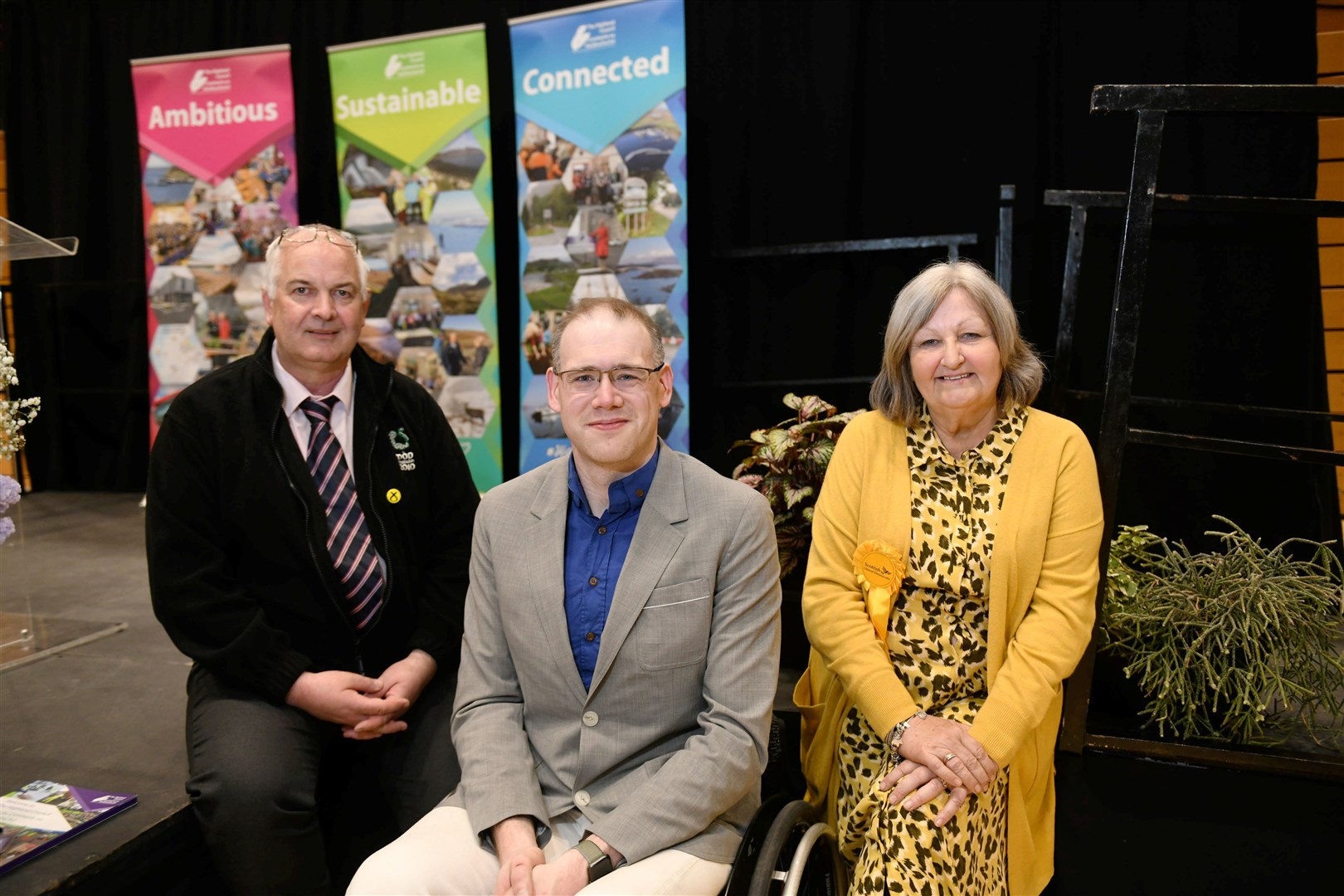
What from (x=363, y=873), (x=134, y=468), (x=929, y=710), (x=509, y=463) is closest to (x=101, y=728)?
(x=363, y=873)

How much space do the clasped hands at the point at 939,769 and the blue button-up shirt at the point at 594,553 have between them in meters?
0.59

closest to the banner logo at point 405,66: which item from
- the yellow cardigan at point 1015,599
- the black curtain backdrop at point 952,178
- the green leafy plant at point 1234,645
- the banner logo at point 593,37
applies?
the black curtain backdrop at point 952,178

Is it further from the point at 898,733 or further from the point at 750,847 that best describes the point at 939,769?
the point at 750,847

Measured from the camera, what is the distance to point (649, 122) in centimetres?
376

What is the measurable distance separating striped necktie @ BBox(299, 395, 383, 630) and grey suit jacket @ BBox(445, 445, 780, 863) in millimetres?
497

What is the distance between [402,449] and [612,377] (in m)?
0.75

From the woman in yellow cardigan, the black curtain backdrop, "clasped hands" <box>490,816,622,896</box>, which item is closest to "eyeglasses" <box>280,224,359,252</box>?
the woman in yellow cardigan

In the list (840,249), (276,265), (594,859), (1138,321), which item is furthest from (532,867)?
(840,249)

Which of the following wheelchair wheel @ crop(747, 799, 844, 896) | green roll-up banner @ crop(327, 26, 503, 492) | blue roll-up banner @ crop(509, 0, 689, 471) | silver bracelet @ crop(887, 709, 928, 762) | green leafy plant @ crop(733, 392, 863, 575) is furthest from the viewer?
green roll-up banner @ crop(327, 26, 503, 492)

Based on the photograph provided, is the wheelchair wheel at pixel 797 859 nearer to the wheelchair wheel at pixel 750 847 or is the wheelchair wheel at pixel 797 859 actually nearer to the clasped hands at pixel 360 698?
the wheelchair wheel at pixel 750 847

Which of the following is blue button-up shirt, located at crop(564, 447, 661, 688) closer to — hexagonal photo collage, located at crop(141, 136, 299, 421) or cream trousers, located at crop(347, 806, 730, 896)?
cream trousers, located at crop(347, 806, 730, 896)

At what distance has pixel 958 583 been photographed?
5.82 ft

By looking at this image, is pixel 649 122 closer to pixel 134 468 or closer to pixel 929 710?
pixel 929 710

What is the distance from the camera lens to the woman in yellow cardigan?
1696 millimetres
